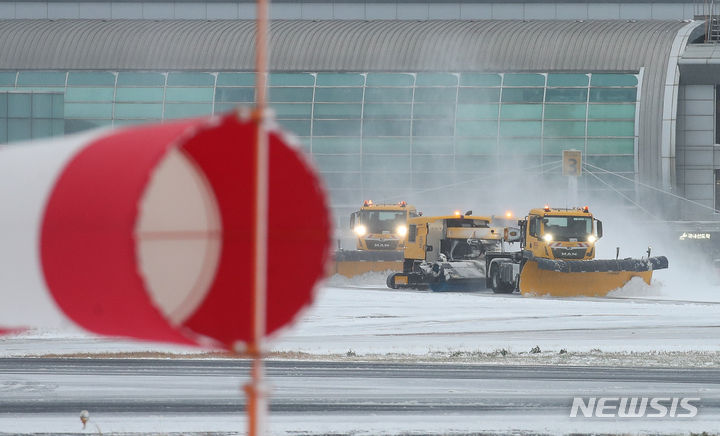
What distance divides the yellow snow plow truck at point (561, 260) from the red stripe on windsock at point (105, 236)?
27.8 meters

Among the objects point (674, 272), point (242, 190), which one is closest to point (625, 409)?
point (242, 190)

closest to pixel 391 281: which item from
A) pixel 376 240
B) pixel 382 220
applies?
pixel 376 240

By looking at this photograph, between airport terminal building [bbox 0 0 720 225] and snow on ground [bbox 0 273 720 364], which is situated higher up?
airport terminal building [bbox 0 0 720 225]

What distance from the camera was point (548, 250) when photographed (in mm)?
32219

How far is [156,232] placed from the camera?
3.64 m

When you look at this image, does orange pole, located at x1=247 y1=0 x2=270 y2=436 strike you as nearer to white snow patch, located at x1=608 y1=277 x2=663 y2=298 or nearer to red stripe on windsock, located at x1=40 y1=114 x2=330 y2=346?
red stripe on windsock, located at x1=40 y1=114 x2=330 y2=346

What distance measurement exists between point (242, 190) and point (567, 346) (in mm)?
15939

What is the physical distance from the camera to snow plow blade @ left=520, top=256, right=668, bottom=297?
3177 centimetres

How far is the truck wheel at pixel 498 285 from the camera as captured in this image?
32.8 m

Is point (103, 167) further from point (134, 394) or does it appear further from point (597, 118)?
point (597, 118)

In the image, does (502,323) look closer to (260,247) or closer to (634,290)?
(634,290)

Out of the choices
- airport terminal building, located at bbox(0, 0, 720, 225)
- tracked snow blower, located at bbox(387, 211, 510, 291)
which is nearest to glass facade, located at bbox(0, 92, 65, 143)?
airport terminal building, located at bbox(0, 0, 720, 225)
